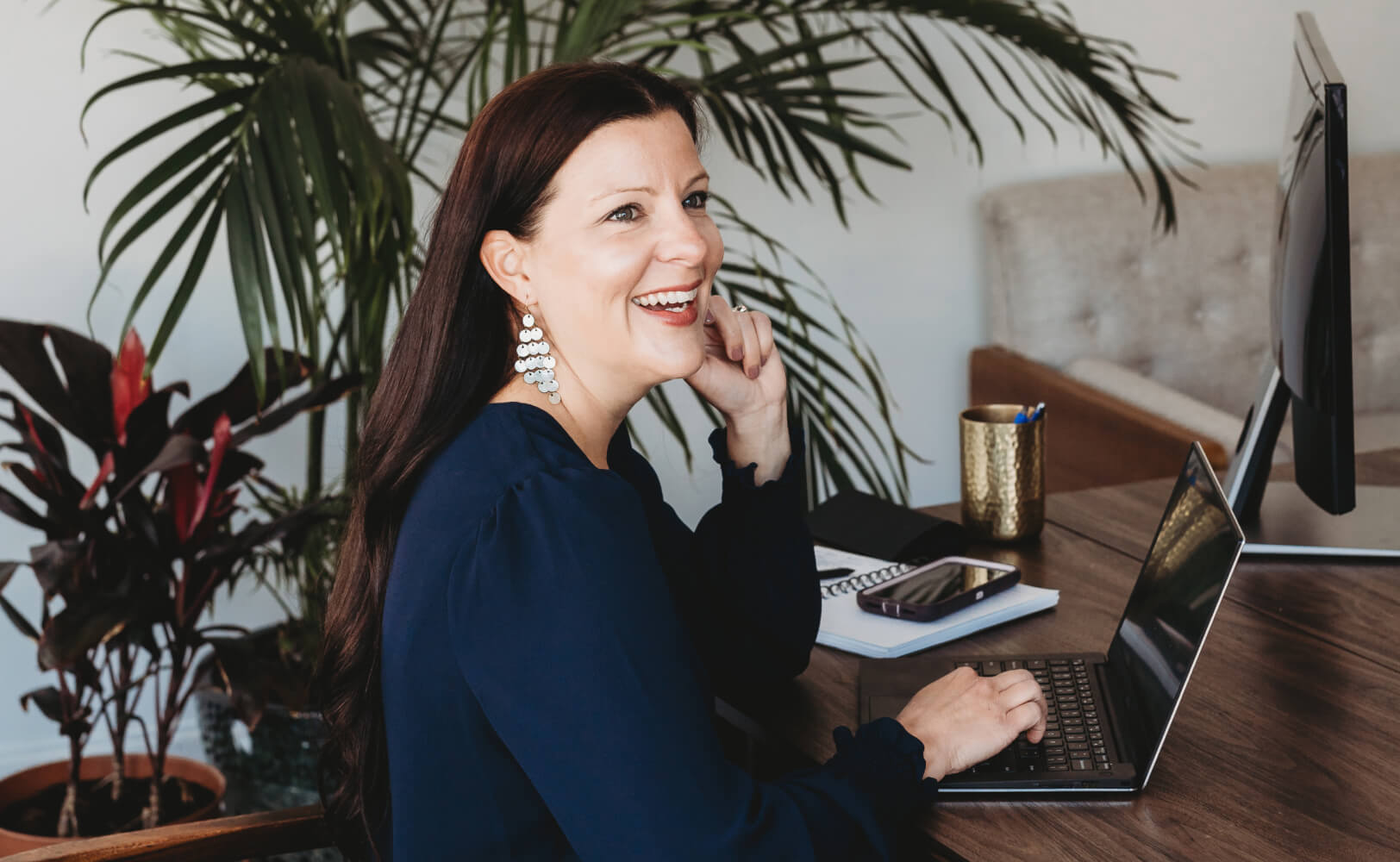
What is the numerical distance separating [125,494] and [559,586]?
1.10m

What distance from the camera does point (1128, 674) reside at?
122cm

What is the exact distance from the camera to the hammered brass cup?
1.62 meters

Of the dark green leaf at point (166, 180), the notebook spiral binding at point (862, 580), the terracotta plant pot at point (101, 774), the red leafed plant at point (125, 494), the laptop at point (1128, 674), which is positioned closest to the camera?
the laptop at point (1128, 674)

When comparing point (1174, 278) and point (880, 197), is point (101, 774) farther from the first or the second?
point (1174, 278)

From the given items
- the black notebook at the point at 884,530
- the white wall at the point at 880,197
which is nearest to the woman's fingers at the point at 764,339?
the black notebook at the point at 884,530

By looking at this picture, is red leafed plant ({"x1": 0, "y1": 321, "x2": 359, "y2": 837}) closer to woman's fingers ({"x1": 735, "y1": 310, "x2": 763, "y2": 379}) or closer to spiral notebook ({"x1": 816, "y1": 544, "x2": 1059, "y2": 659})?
woman's fingers ({"x1": 735, "y1": 310, "x2": 763, "y2": 379})

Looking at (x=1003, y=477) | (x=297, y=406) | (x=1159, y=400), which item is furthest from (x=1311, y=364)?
(x=1159, y=400)

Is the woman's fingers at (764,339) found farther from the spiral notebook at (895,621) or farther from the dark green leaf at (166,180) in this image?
the dark green leaf at (166,180)

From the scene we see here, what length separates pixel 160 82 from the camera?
8.01 ft

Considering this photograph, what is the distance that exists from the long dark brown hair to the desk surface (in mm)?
353

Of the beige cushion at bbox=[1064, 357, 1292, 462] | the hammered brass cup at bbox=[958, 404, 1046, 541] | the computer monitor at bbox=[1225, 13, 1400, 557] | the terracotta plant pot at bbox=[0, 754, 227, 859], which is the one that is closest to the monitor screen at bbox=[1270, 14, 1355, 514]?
the computer monitor at bbox=[1225, 13, 1400, 557]

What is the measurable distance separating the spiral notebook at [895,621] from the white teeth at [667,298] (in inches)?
15.4

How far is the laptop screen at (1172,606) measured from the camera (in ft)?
3.47

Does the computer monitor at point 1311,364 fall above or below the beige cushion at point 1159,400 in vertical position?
above
